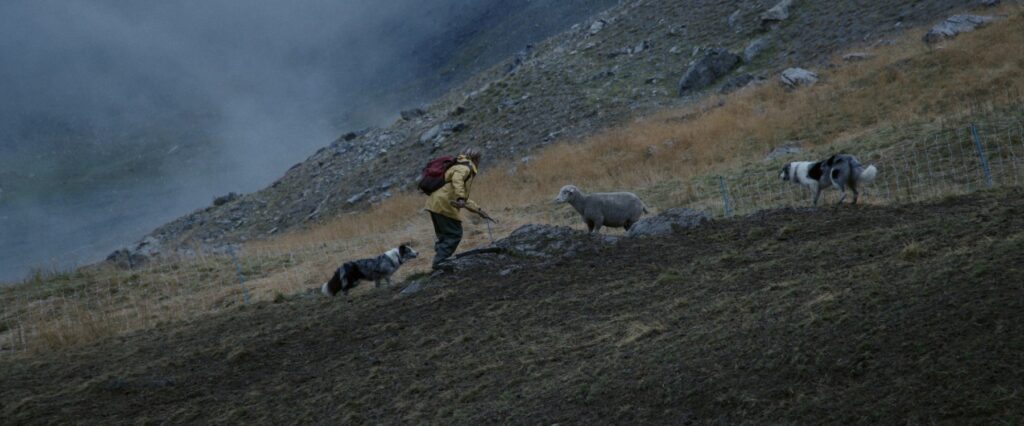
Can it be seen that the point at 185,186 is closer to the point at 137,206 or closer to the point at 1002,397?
the point at 137,206

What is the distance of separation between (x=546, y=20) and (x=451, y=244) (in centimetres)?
4569

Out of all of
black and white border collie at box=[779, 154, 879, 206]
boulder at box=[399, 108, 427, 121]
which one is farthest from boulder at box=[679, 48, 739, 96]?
black and white border collie at box=[779, 154, 879, 206]

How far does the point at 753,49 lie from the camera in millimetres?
30250

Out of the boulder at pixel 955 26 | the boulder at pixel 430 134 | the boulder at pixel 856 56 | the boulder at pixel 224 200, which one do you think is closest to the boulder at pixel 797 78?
the boulder at pixel 856 56

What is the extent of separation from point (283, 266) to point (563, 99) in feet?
58.8

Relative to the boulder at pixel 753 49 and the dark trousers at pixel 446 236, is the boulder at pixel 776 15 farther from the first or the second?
the dark trousers at pixel 446 236

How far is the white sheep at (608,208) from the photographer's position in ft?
43.5

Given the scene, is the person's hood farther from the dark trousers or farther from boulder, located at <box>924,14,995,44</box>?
boulder, located at <box>924,14,995,44</box>

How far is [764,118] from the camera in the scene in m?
22.5

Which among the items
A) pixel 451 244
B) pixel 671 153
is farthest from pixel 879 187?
A: pixel 671 153

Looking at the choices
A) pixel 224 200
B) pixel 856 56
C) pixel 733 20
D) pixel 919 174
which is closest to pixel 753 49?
pixel 733 20

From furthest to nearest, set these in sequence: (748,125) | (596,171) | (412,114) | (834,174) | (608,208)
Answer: (412,114) → (596,171) → (748,125) → (608,208) → (834,174)

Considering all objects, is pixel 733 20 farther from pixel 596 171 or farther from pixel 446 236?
pixel 446 236

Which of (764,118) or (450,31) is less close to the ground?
(450,31)
